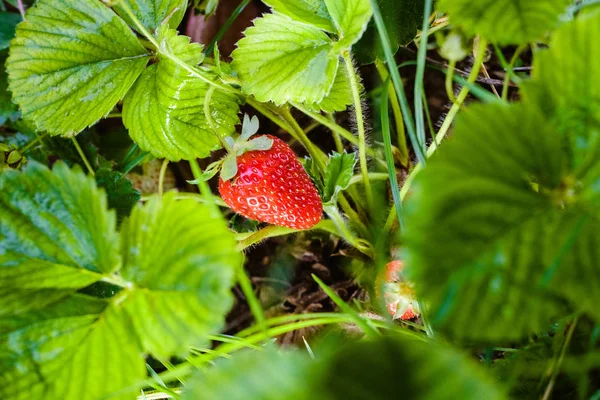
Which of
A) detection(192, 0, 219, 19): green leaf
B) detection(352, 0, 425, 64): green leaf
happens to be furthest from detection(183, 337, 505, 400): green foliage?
detection(192, 0, 219, 19): green leaf

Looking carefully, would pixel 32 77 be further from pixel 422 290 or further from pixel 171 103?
pixel 422 290

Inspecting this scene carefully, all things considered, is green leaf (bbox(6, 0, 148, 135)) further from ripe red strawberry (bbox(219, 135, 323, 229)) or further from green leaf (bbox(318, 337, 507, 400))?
green leaf (bbox(318, 337, 507, 400))

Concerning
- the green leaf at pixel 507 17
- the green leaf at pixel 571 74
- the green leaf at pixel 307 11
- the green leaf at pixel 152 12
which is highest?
the green leaf at pixel 152 12

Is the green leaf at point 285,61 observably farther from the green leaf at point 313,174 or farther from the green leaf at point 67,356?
the green leaf at point 67,356

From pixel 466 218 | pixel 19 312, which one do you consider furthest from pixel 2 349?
pixel 466 218

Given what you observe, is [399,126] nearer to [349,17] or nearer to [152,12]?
[349,17]

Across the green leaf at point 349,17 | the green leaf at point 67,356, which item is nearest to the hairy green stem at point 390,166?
the green leaf at point 349,17

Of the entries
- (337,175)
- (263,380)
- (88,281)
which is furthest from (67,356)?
(337,175)
